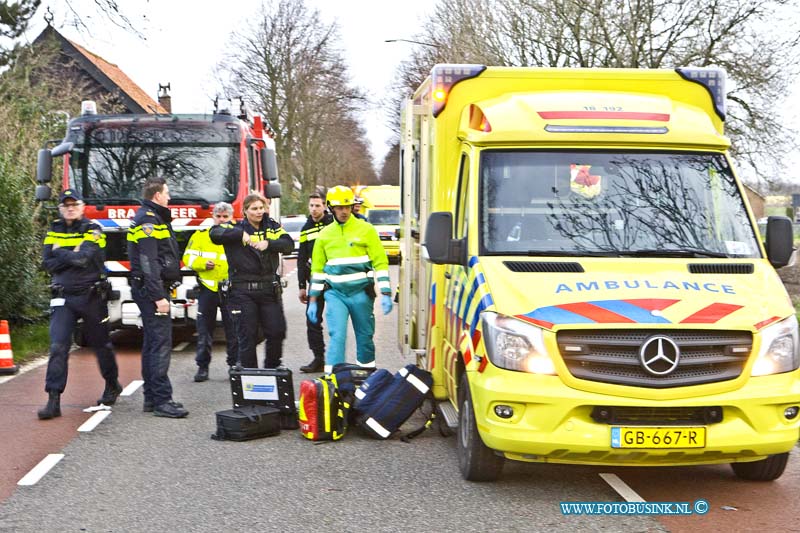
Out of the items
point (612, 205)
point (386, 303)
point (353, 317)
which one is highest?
point (612, 205)

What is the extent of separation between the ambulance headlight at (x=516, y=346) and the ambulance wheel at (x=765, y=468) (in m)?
1.67

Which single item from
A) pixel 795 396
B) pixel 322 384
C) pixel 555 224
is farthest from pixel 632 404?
pixel 322 384

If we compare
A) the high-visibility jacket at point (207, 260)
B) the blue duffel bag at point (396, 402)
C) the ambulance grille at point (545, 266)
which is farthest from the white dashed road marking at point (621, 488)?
the high-visibility jacket at point (207, 260)

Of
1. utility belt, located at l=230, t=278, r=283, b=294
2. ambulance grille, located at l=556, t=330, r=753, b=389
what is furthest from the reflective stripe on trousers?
ambulance grille, located at l=556, t=330, r=753, b=389

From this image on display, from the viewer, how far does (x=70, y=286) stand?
902 cm

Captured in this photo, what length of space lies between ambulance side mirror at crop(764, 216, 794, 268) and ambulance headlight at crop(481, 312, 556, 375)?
6.18ft

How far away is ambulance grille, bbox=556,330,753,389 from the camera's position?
5.94m

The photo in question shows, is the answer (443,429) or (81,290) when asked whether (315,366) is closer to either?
(81,290)

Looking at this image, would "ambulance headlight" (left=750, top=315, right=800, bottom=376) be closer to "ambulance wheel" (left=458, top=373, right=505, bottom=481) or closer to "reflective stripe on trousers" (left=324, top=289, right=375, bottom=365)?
"ambulance wheel" (left=458, top=373, right=505, bottom=481)

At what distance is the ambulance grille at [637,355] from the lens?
594 centimetres

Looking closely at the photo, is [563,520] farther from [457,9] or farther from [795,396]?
[457,9]

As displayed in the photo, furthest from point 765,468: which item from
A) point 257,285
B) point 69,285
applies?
point 69,285

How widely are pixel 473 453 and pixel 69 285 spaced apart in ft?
14.0

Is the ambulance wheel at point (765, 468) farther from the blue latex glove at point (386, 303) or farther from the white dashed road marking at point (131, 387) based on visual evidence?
the white dashed road marking at point (131, 387)
